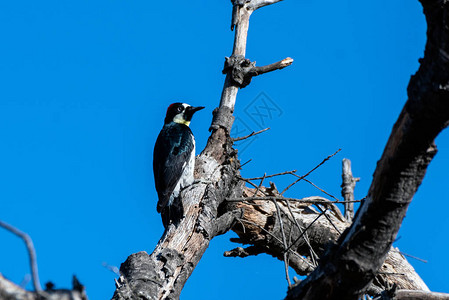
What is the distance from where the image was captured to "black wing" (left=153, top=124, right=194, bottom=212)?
17.0 ft

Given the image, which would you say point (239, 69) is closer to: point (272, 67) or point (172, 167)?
point (272, 67)

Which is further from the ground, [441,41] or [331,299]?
[441,41]

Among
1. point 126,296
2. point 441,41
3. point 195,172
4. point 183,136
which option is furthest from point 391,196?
point 183,136

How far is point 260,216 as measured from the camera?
5531mm

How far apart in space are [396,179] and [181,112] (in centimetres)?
504

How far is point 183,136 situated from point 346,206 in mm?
2267

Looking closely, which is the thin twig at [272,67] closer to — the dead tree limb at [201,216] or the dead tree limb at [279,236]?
the dead tree limb at [201,216]

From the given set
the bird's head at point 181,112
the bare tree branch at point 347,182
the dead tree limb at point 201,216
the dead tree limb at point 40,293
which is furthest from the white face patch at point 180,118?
the dead tree limb at point 40,293

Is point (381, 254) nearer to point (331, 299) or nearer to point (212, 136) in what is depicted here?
point (331, 299)

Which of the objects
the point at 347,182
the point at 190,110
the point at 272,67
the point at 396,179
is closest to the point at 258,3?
the point at 272,67

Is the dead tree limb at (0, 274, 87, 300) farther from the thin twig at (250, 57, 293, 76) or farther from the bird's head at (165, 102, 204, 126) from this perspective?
the bird's head at (165, 102, 204, 126)

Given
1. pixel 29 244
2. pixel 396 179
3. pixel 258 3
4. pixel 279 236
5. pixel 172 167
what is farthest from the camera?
pixel 258 3

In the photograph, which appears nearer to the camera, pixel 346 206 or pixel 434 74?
pixel 434 74

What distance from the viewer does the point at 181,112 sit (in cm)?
696
